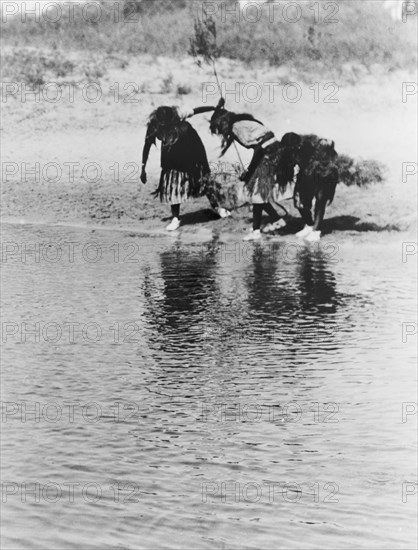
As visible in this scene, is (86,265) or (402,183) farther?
(402,183)

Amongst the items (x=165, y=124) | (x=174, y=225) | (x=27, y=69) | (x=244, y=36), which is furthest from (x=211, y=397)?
(x=27, y=69)

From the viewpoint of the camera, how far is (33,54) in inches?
416

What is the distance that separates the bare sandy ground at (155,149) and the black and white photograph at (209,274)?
0.02 metres

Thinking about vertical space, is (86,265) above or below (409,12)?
below

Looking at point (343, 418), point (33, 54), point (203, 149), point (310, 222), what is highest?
point (33, 54)

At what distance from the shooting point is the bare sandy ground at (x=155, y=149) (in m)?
9.43

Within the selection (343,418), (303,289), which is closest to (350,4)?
(303,289)

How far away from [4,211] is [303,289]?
11.9 feet

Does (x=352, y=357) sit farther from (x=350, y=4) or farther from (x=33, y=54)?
(x=33, y=54)

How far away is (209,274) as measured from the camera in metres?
8.34

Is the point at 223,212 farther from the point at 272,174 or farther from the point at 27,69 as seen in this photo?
the point at 27,69

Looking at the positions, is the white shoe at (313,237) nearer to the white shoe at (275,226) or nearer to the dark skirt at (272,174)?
the white shoe at (275,226)

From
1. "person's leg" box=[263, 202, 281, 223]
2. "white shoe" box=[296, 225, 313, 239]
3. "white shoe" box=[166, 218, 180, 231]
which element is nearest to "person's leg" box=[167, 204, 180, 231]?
"white shoe" box=[166, 218, 180, 231]
